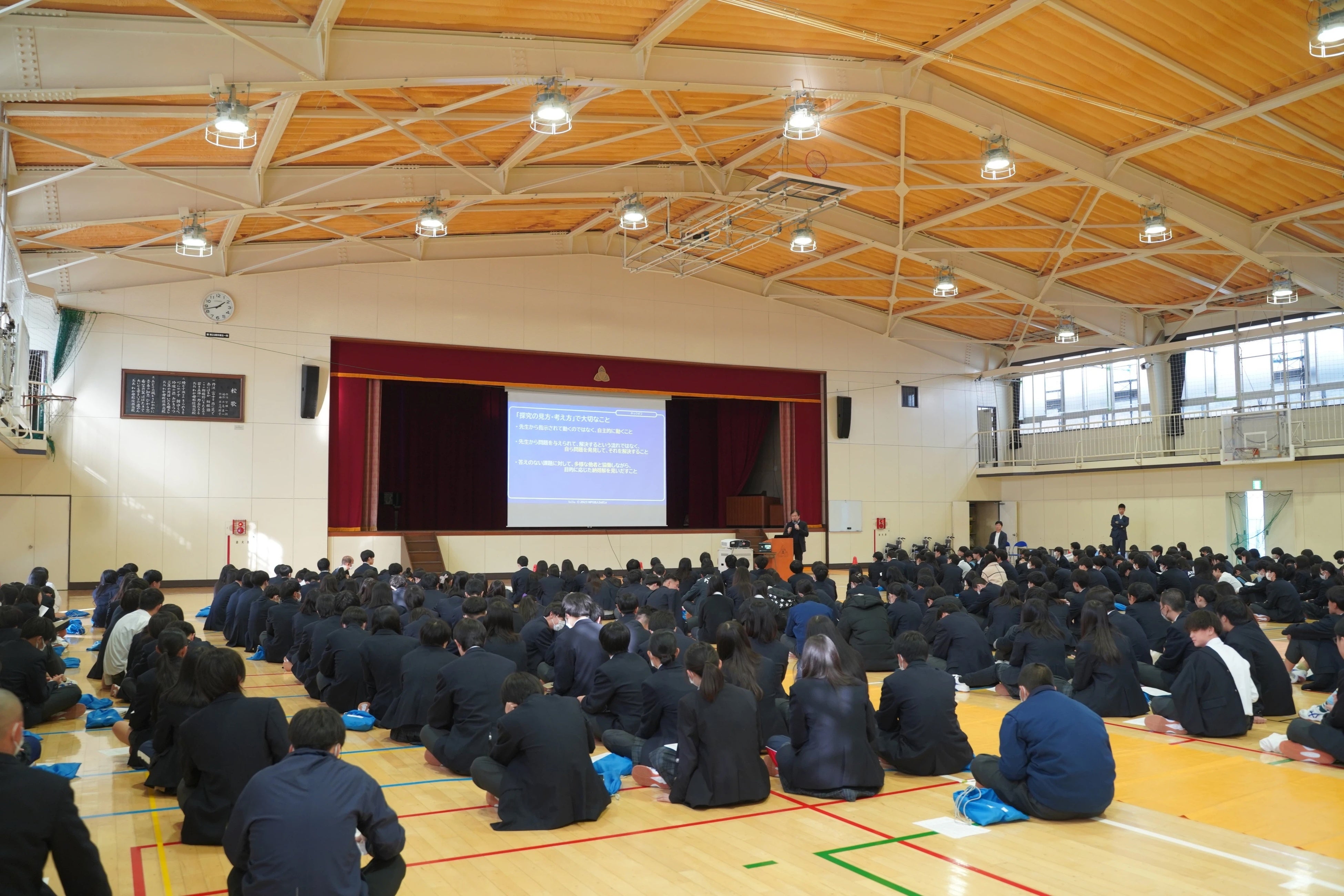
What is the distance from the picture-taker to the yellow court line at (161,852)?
4.30 meters

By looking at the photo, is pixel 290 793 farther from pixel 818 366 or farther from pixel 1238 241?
pixel 818 366

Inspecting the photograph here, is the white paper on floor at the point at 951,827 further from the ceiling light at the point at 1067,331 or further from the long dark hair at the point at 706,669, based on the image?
the ceiling light at the point at 1067,331

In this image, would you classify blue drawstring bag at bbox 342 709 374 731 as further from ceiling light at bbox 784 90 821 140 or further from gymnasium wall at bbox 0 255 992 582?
gymnasium wall at bbox 0 255 992 582

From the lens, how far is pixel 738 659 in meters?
5.90

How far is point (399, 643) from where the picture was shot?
302 inches

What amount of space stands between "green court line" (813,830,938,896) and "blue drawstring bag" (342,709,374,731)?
14.3 feet

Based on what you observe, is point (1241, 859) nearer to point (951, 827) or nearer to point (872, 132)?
point (951, 827)

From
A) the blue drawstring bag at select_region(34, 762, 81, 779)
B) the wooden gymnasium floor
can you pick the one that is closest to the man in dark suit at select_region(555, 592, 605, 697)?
the wooden gymnasium floor

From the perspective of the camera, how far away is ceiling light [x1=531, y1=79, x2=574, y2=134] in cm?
977

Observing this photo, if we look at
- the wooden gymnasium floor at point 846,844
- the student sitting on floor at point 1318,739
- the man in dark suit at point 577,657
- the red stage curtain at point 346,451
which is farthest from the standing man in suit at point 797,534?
the wooden gymnasium floor at point 846,844

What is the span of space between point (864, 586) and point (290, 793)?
9155 mm

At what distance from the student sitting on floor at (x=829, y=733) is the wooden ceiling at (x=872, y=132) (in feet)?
23.2

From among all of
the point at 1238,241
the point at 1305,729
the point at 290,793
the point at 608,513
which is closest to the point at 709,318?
the point at 608,513

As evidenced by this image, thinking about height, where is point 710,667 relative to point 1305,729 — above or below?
above
